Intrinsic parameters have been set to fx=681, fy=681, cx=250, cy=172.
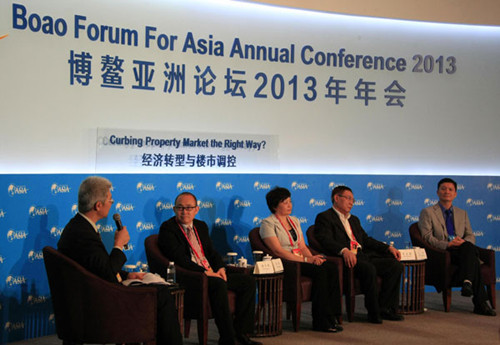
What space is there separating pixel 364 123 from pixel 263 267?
268cm

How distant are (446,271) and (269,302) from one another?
208cm

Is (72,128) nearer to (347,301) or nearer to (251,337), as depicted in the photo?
(251,337)

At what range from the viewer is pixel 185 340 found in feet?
18.6

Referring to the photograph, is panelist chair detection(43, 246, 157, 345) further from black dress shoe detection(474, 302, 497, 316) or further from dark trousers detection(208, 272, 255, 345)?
black dress shoe detection(474, 302, 497, 316)

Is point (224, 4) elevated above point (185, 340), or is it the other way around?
point (224, 4)

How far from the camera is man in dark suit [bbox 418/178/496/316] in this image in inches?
265

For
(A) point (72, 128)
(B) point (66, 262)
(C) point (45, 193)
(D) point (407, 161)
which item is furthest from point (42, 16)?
(D) point (407, 161)

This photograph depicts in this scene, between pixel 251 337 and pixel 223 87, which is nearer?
pixel 251 337

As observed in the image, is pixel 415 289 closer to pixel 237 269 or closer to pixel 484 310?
pixel 484 310

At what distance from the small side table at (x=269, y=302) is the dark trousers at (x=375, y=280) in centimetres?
93

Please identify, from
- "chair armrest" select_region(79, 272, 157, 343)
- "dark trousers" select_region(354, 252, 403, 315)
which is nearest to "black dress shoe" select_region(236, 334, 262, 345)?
"chair armrest" select_region(79, 272, 157, 343)

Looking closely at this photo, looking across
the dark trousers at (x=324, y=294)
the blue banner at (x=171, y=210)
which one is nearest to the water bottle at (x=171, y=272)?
the blue banner at (x=171, y=210)

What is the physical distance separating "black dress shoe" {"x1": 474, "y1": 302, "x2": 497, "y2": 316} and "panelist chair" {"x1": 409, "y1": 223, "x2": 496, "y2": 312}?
0.14 meters

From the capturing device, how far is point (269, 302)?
5.73 m
